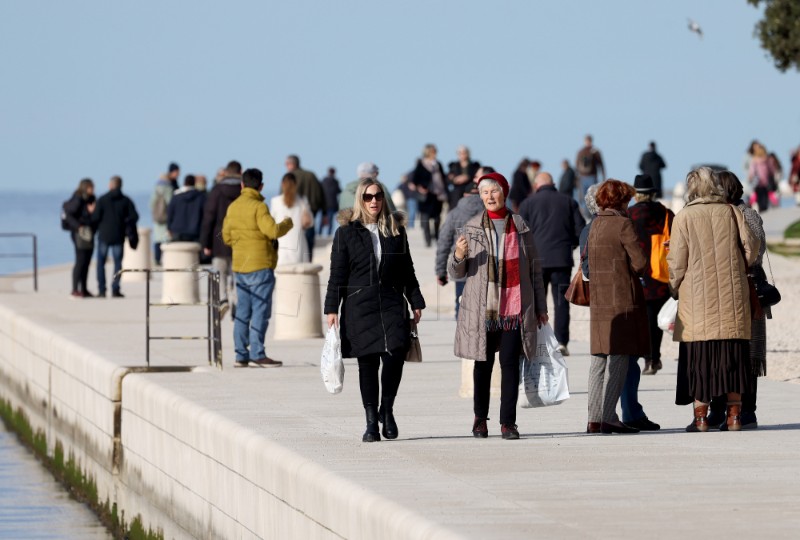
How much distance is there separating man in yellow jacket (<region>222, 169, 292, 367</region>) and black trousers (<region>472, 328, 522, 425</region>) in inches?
197

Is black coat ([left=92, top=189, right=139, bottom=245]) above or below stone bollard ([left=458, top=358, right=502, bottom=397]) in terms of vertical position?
above

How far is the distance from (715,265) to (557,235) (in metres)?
6.28

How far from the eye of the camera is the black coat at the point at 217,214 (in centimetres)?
1834

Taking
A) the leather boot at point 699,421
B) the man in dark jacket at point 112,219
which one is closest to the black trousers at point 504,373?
the leather boot at point 699,421

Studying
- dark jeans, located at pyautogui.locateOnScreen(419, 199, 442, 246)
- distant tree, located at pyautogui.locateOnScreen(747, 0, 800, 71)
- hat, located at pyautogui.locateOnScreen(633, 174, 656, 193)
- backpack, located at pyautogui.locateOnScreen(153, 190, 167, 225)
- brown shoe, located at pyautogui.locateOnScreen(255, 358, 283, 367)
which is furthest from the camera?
distant tree, located at pyautogui.locateOnScreen(747, 0, 800, 71)

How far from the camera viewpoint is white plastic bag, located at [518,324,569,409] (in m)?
10.9

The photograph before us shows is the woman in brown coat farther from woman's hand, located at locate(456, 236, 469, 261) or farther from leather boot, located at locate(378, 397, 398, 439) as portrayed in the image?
leather boot, located at locate(378, 397, 398, 439)

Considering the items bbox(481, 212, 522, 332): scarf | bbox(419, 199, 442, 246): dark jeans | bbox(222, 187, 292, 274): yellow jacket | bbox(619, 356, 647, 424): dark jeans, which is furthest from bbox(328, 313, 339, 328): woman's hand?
bbox(419, 199, 442, 246): dark jeans

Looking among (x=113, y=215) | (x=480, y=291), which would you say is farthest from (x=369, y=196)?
(x=113, y=215)

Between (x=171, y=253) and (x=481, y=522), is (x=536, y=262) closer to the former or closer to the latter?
(x=481, y=522)

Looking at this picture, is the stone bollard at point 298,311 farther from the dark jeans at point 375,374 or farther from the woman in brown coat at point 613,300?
the dark jeans at point 375,374

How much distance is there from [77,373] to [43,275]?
20537 mm

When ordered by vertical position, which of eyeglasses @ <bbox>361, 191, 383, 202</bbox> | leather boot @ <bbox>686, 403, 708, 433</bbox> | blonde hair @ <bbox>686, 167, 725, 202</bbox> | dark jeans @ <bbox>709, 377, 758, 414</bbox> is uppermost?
blonde hair @ <bbox>686, 167, 725, 202</bbox>

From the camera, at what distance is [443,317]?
24.0m
